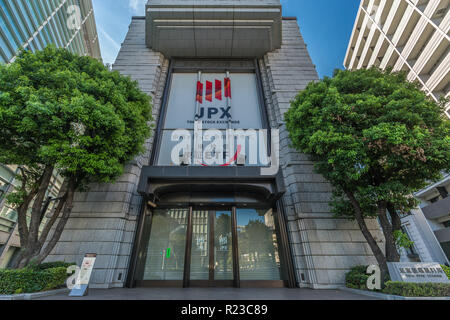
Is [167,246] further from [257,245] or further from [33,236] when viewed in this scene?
[33,236]

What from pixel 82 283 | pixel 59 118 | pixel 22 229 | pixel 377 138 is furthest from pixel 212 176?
pixel 22 229

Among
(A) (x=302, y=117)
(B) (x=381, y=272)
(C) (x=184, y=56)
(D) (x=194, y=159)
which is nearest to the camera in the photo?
(B) (x=381, y=272)

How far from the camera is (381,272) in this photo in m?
6.84

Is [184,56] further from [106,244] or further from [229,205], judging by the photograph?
[106,244]

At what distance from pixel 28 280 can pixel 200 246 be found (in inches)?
236

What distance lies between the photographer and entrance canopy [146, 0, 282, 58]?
1406 centimetres

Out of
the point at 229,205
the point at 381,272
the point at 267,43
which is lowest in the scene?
the point at 381,272

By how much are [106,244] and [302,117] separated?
10.8 metres

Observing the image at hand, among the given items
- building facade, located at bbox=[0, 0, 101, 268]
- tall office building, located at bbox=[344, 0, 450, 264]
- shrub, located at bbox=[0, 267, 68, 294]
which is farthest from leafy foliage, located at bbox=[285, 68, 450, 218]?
tall office building, located at bbox=[344, 0, 450, 264]

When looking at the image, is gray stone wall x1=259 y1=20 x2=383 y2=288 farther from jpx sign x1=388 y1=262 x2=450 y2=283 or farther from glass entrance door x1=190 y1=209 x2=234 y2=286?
glass entrance door x1=190 y1=209 x2=234 y2=286

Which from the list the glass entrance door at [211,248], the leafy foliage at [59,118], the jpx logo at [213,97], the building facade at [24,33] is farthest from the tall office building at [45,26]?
the glass entrance door at [211,248]

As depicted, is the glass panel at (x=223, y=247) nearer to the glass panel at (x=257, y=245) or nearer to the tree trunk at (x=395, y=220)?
the glass panel at (x=257, y=245)
